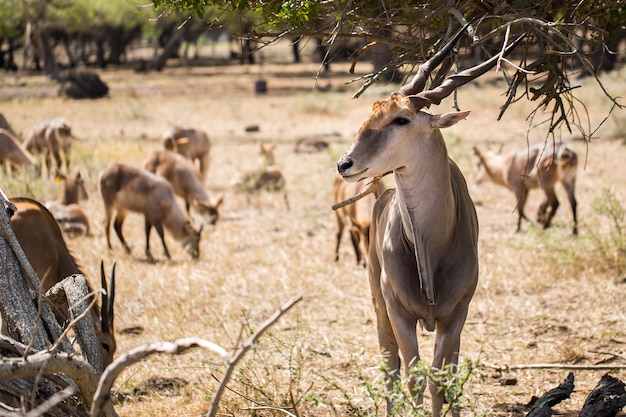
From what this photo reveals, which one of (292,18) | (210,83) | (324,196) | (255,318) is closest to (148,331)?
(255,318)

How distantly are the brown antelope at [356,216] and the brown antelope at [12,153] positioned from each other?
674 centimetres

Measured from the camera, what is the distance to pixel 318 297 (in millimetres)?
8094

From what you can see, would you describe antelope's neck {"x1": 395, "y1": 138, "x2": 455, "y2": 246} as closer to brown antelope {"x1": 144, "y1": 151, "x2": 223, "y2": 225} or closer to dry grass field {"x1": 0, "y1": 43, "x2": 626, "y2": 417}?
dry grass field {"x1": 0, "y1": 43, "x2": 626, "y2": 417}

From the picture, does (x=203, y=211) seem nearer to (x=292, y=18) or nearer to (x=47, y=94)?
(x=292, y=18)

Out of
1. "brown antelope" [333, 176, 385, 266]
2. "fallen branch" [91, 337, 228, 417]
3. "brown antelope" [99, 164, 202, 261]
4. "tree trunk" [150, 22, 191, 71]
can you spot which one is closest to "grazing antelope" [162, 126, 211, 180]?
"brown antelope" [99, 164, 202, 261]

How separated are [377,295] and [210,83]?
3262cm

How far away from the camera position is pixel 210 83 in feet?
121

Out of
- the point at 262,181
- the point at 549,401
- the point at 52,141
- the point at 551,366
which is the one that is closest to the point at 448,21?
the point at 549,401

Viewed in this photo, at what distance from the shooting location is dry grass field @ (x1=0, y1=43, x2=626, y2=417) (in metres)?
5.51

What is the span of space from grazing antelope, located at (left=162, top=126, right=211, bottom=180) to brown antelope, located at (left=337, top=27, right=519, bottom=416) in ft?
35.4

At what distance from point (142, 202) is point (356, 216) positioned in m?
3.17

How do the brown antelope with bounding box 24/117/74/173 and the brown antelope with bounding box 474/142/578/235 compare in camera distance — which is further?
the brown antelope with bounding box 24/117/74/173

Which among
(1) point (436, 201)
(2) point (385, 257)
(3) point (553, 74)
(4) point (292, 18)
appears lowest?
(2) point (385, 257)

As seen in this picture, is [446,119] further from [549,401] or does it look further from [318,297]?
[318,297]
